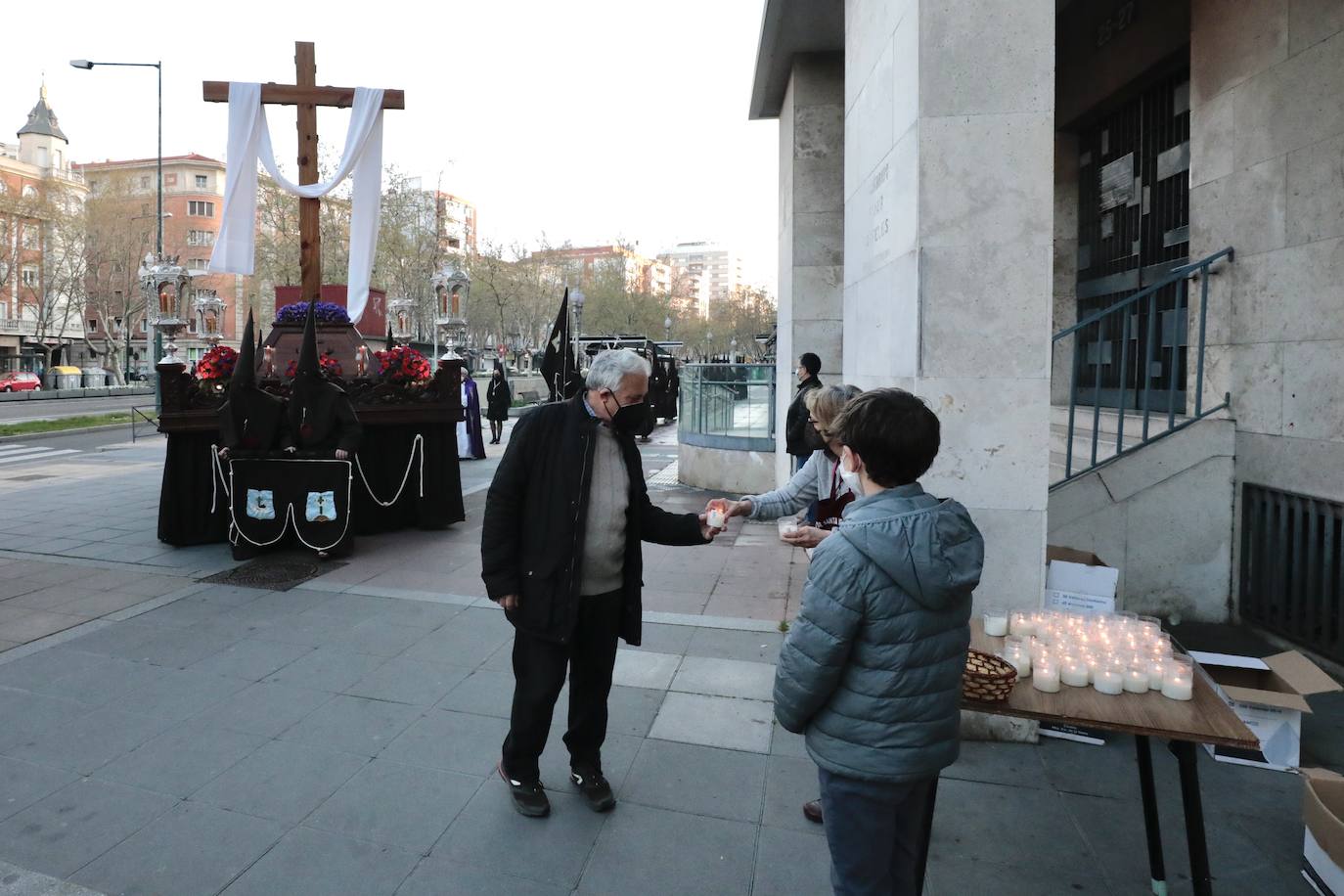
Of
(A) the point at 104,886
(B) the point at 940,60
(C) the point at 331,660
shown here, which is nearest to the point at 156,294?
(C) the point at 331,660

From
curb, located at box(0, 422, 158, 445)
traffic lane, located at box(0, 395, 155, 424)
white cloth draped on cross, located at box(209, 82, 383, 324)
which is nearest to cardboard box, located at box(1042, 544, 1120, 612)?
white cloth draped on cross, located at box(209, 82, 383, 324)

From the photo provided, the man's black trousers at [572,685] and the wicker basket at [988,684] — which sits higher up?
the wicker basket at [988,684]

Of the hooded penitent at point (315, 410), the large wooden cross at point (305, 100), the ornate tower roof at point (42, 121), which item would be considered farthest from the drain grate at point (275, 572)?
the ornate tower roof at point (42, 121)

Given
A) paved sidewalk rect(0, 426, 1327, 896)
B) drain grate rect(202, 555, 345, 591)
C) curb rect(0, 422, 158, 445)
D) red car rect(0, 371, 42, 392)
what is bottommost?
paved sidewalk rect(0, 426, 1327, 896)

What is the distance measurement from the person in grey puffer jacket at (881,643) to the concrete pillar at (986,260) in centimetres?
190

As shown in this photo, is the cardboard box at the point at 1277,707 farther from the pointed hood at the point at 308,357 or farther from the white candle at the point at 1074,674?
the pointed hood at the point at 308,357

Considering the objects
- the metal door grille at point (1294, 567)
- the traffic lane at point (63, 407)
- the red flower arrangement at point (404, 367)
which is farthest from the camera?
the traffic lane at point (63, 407)

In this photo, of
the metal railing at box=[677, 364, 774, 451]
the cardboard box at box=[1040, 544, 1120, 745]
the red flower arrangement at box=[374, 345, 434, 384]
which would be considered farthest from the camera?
the metal railing at box=[677, 364, 774, 451]

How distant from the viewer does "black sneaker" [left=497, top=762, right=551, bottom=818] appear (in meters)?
3.27

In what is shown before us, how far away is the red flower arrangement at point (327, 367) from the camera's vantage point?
834cm

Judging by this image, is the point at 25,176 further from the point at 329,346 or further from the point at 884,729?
the point at 884,729

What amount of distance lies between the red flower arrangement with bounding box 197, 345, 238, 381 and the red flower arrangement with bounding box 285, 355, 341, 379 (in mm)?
541

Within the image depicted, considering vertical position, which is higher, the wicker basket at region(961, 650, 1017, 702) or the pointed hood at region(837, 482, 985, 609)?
the pointed hood at region(837, 482, 985, 609)

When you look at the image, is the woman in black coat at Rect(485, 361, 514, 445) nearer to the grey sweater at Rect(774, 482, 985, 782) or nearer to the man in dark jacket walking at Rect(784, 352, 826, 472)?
the man in dark jacket walking at Rect(784, 352, 826, 472)
